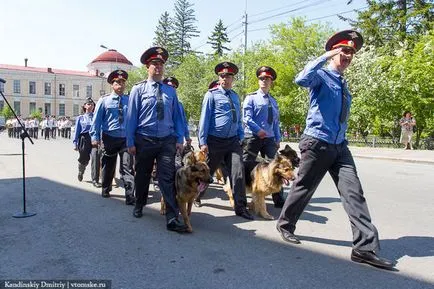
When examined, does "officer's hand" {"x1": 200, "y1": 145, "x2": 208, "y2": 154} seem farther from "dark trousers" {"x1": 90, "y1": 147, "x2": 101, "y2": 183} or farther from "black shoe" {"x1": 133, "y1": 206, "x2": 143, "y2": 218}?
"dark trousers" {"x1": 90, "y1": 147, "x2": 101, "y2": 183}

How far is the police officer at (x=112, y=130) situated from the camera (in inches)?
299

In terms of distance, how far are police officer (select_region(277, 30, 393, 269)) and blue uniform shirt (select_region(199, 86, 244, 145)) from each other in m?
1.85

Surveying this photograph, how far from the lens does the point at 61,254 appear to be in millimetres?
4449

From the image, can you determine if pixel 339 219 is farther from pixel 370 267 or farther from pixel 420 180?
pixel 420 180

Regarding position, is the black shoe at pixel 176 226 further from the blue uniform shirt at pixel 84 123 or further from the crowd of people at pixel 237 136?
the blue uniform shirt at pixel 84 123

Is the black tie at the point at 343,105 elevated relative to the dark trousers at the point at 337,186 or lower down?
elevated

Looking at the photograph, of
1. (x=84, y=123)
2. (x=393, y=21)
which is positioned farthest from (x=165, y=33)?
(x=84, y=123)

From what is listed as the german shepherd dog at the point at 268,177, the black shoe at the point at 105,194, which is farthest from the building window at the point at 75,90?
the german shepherd dog at the point at 268,177

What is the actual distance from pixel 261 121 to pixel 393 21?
1182 inches

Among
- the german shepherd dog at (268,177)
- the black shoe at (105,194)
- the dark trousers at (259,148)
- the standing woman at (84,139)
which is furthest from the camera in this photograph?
the standing woman at (84,139)

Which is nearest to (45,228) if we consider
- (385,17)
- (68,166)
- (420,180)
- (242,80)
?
(68,166)

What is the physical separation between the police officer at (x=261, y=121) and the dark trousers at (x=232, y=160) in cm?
62

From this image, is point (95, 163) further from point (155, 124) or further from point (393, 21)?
point (393, 21)

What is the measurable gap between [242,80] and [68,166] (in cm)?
2506
